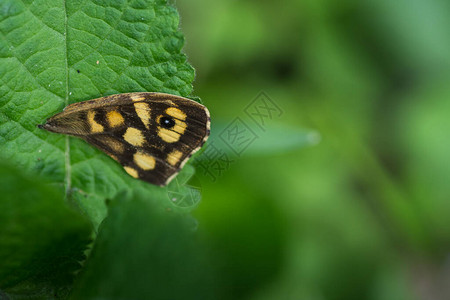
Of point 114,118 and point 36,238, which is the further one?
point 114,118

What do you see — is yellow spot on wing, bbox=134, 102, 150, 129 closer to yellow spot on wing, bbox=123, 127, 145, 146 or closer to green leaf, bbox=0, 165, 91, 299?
yellow spot on wing, bbox=123, 127, 145, 146

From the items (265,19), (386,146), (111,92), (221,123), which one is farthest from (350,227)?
(111,92)

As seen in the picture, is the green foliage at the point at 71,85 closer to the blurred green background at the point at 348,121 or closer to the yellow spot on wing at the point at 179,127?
the yellow spot on wing at the point at 179,127

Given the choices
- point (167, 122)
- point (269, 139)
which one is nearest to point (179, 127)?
point (167, 122)

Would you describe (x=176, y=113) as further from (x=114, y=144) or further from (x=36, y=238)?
(x=36, y=238)

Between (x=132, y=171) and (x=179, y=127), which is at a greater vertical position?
(x=179, y=127)

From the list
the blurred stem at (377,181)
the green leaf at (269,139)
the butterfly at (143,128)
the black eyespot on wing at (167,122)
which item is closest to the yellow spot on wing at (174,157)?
the butterfly at (143,128)

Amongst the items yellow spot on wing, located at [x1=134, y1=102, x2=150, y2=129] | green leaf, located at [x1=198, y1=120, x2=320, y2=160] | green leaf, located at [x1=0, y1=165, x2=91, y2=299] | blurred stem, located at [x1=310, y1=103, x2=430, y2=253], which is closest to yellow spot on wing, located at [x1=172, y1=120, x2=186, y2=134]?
yellow spot on wing, located at [x1=134, y1=102, x2=150, y2=129]
